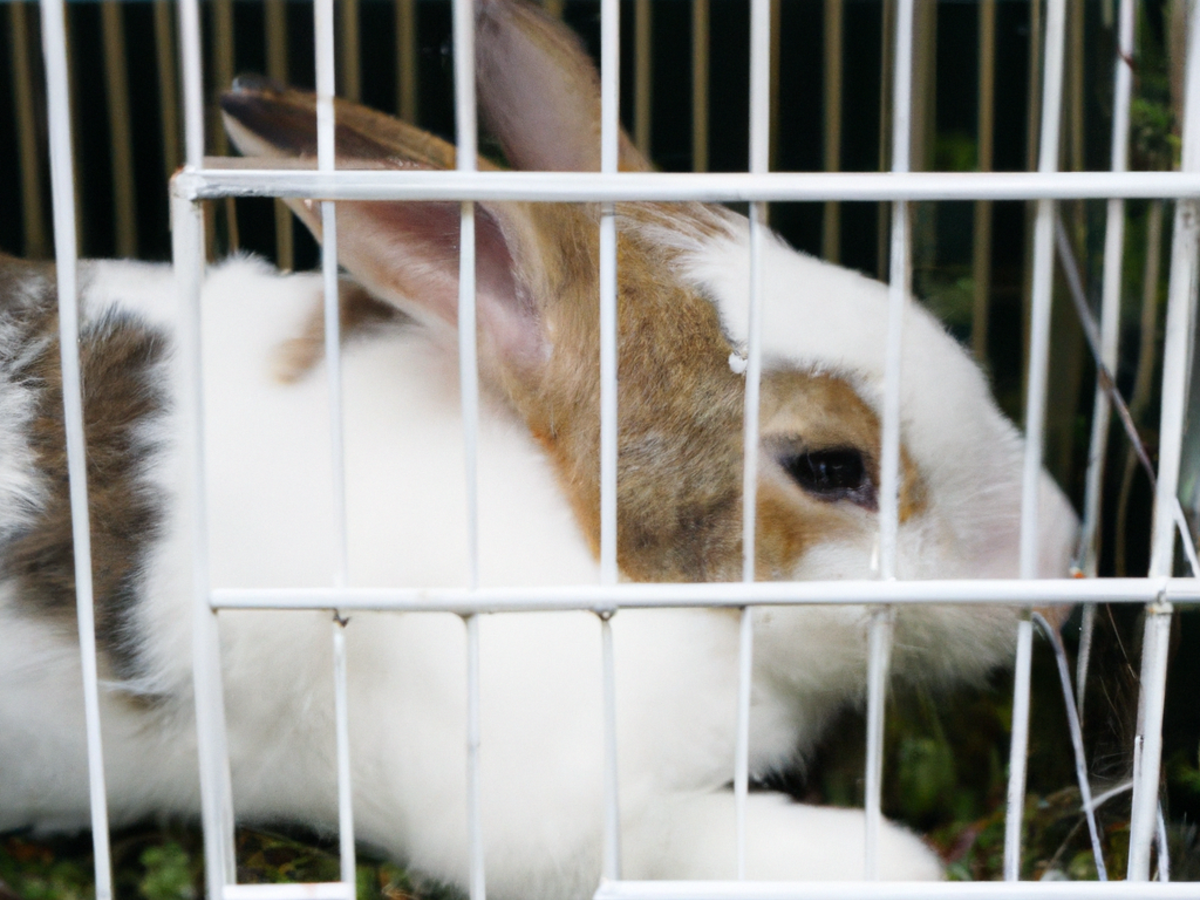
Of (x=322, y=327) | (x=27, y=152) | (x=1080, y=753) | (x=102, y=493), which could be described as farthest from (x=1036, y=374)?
(x=27, y=152)

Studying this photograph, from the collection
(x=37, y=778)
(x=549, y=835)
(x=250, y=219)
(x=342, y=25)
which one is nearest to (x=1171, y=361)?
(x=549, y=835)

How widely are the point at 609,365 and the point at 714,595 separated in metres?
0.20

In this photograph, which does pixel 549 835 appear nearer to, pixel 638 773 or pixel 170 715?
pixel 638 773

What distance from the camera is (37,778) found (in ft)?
4.09

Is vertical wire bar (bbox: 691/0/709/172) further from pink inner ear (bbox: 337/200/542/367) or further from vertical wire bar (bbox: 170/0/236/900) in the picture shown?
→ vertical wire bar (bbox: 170/0/236/900)

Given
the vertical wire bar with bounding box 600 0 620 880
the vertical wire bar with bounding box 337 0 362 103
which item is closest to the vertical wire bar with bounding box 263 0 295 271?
the vertical wire bar with bounding box 337 0 362 103

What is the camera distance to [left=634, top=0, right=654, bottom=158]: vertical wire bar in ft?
6.47

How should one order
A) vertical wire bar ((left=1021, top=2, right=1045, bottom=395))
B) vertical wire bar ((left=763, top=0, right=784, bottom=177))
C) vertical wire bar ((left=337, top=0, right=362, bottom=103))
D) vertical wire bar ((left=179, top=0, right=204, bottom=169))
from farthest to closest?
vertical wire bar ((left=337, top=0, right=362, bottom=103)) < vertical wire bar ((left=763, top=0, right=784, bottom=177)) < vertical wire bar ((left=1021, top=2, right=1045, bottom=395)) < vertical wire bar ((left=179, top=0, right=204, bottom=169))

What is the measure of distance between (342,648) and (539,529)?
0.30 meters

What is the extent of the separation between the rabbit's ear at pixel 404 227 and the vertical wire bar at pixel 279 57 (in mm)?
560

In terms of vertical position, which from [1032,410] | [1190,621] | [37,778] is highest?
[1032,410]

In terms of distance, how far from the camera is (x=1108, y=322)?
923 millimetres

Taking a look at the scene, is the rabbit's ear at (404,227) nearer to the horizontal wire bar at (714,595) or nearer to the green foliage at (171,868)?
the horizontal wire bar at (714,595)

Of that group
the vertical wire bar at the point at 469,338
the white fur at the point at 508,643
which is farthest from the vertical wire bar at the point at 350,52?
the vertical wire bar at the point at 469,338
